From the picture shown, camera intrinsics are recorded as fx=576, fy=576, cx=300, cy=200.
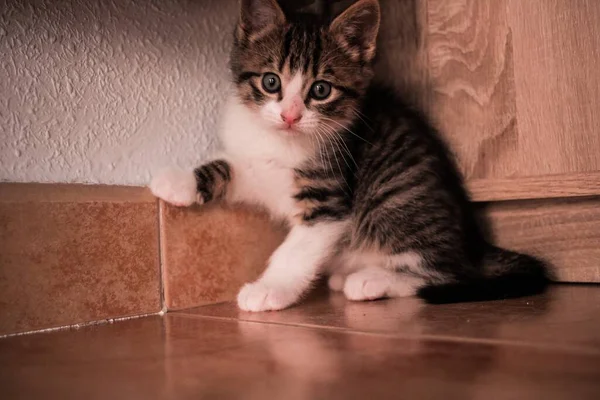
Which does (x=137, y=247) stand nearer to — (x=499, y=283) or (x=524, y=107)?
(x=499, y=283)

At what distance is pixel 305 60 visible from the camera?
1.43m

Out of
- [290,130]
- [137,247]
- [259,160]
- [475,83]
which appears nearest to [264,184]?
[259,160]

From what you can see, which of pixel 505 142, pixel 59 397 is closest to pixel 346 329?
pixel 59 397

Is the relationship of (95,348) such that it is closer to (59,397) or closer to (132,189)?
(59,397)

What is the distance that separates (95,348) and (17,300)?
9.1 inches

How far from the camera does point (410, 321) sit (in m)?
1.06

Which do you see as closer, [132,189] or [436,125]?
[132,189]

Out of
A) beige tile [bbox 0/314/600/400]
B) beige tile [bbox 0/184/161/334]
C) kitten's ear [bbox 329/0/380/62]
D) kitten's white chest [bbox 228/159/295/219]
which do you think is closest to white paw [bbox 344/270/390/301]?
kitten's white chest [bbox 228/159/295/219]

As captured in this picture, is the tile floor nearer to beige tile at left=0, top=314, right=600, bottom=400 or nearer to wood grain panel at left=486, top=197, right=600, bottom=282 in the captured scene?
beige tile at left=0, top=314, right=600, bottom=400

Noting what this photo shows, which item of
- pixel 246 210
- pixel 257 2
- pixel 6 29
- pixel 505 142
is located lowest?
pixel 246 210

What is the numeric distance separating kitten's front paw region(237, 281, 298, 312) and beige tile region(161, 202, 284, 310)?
0.42 ft

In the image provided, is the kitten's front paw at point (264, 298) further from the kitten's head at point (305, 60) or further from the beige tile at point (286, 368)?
the kitten's head at point (305, 60)

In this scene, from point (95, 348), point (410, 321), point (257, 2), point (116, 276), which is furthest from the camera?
point (257, 2)

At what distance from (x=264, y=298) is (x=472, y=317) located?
440 millimetres
